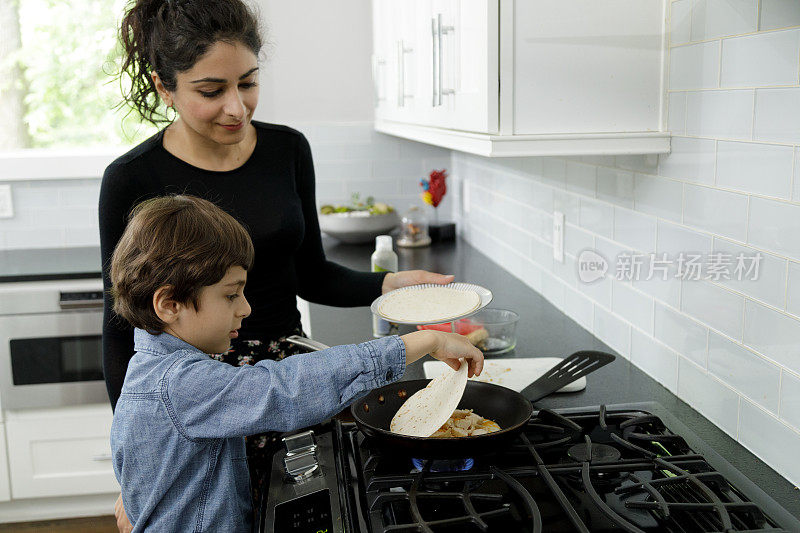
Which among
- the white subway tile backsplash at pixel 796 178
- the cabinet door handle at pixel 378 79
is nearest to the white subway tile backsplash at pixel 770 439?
the white subway tile backsplash at pixel 796 178

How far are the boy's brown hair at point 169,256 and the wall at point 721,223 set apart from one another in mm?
828

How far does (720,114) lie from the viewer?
132cm

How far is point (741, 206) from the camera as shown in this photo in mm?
1274

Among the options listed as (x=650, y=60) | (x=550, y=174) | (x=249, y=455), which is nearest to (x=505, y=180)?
(x=550, y=174)

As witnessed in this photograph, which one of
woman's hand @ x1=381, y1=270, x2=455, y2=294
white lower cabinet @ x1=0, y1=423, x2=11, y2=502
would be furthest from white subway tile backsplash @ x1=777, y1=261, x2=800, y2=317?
white lower cabinet @ x1=0, y1=423, x2=11, y2=502

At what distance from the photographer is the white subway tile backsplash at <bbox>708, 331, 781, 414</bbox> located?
1227 mm

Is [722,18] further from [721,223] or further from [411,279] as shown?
[411,279]

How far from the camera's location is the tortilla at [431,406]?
1.21 metres

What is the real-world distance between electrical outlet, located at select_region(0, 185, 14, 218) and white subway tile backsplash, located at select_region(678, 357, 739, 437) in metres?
3.00

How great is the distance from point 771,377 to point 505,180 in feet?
5.19

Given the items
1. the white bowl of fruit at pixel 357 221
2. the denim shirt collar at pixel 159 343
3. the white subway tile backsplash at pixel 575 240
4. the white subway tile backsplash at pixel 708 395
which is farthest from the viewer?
the white bowl of fruit at pixel 357 221

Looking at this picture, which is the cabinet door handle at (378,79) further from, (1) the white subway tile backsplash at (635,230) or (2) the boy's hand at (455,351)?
(2) the boy's hand at (455,351)

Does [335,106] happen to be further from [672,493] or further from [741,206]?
[672,493]

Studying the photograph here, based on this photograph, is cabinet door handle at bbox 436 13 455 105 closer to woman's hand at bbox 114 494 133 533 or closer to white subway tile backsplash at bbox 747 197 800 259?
white subway tile backsplash at bbox 747 197 800 259
